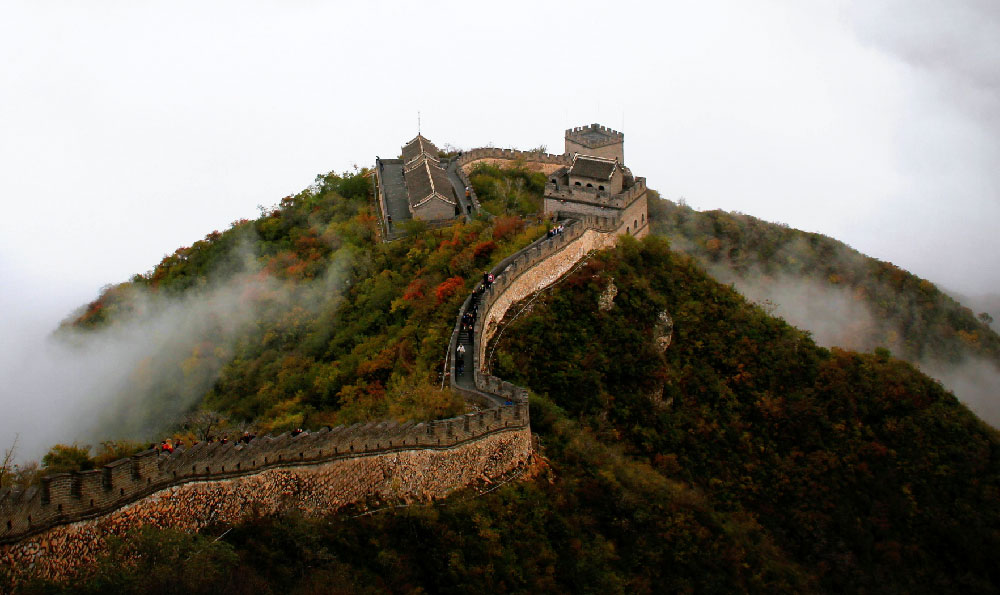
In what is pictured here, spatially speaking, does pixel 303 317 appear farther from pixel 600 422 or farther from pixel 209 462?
pixel 209 462

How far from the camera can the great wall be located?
18.9m

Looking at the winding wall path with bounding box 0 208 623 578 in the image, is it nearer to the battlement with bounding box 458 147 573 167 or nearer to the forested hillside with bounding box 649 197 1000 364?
the battlement with bounding box 458 147 573 167

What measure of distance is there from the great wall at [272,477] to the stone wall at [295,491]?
0.03 m

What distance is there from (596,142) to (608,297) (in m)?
17.4

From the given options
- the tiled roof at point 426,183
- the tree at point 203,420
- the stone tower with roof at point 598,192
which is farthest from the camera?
the tiled roof at point 426,183

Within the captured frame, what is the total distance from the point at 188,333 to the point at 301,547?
29331 mm

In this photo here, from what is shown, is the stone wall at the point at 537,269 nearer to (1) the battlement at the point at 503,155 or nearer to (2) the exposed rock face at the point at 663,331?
(2) the exposed rock face at the point at 663,331

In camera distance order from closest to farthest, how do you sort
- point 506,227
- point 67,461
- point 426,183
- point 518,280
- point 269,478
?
point 67,461
point 269,478
point 518,280
point 506,227
point 426,183

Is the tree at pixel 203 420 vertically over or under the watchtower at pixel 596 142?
under

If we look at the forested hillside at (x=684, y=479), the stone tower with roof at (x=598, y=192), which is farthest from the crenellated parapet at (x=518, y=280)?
the forested hillside at (x=684, y=479)

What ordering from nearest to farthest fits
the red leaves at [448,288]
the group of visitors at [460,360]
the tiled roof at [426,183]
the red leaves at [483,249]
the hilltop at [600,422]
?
the hilltop at [600,422] → the group of visitors at [460,360] → the red leaves at [448,288] → the red leaves at [483,249] → the tiled roof at [426,183]

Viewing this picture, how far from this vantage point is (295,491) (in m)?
23.9

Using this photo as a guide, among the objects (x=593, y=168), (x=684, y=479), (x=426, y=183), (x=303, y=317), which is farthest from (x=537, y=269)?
(x=426, y=183)

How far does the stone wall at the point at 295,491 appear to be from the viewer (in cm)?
1908
